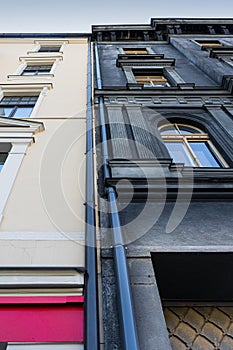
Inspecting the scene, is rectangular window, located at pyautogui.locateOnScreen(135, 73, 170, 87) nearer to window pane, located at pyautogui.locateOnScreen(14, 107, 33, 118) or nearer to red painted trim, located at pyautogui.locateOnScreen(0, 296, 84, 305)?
window pane, located at pyautogui.locateOnScreen(14, 107, 33, 118)

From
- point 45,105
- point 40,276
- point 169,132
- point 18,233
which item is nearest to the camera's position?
point 40,276

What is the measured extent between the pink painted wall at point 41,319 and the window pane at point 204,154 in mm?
5119

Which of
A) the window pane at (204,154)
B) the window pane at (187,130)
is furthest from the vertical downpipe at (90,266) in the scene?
the window pane at (187,130)

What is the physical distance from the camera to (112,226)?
474 cm

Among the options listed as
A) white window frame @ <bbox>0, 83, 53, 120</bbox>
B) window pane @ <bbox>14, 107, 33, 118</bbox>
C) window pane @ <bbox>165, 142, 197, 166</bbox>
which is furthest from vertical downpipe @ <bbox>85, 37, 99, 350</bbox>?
white window frame @ <bbox>0, 83, 53, 120</bbox>

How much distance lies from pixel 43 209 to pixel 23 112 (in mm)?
5862

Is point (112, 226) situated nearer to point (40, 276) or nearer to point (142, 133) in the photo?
point (40, 276)

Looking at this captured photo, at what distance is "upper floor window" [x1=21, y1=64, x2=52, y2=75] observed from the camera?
1473 cm

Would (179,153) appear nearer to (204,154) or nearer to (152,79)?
(204,154)

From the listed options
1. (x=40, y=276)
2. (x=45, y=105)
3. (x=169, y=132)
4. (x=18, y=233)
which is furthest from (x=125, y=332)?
(x=45, y=105)

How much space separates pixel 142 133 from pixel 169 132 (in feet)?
4.85

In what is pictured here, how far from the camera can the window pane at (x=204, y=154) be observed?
24.8 ft

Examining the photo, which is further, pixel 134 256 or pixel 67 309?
pixel 134 256

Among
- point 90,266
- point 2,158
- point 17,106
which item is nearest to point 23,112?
point 17,106
